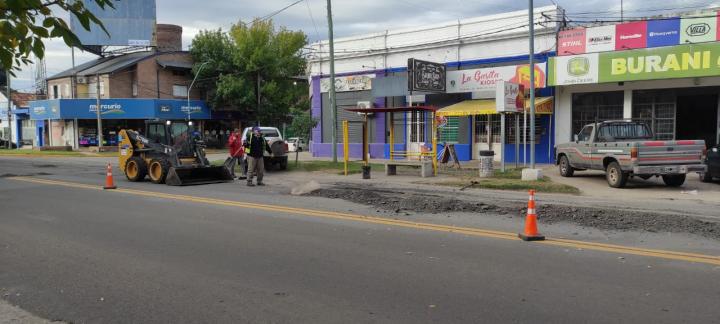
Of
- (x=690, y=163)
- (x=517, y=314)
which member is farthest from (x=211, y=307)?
(x=690, y=163)

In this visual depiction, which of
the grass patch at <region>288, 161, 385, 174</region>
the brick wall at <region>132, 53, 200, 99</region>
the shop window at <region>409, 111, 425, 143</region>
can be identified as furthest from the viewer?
the brick wall at <region>132, 53, 200, 99</region>

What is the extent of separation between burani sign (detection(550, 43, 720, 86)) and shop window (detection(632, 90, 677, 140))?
179 centimetres

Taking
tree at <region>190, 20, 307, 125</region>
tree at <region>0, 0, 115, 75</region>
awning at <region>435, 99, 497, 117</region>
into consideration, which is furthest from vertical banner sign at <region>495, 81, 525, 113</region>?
tree at <region>190, 20, 307, 125</region>

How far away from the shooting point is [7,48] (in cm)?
310

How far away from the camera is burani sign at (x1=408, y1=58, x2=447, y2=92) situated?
76.9 ft

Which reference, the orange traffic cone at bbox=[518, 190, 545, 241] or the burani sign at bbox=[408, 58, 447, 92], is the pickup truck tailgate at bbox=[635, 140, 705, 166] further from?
the burani sign at bbox=[408, 58, 447, 92]

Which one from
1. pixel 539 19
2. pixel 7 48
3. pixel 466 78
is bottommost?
pixel 7 48

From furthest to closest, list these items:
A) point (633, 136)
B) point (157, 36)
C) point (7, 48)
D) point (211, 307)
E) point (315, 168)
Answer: point (157, 36) < point (315, 168) < point (633, 136) < point (211, 307) < point (7, 48)

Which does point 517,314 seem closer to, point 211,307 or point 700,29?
point 211,307

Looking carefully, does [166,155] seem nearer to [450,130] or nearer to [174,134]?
[174,134]

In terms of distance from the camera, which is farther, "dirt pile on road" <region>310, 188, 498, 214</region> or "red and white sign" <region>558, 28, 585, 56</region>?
"red and white sign" <region>558, 28, 585, 56</region>

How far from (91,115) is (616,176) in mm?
43005

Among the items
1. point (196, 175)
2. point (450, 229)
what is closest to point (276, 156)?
point (196, 175)

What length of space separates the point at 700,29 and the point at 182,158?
18.1 metres
